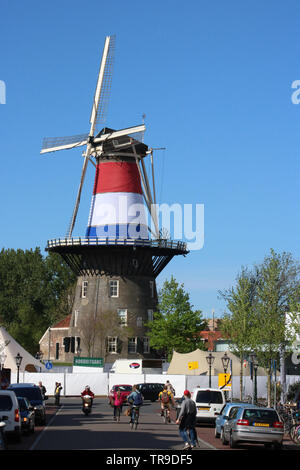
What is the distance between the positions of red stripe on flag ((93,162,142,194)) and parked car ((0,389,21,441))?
5294 cm

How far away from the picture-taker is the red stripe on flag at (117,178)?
78.8m

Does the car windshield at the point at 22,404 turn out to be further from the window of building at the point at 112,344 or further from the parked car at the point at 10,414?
the window of building at the point at 112,344

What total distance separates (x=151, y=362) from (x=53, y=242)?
14.9 meters

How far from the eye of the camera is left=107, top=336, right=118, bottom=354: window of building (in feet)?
268

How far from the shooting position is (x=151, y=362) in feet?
259

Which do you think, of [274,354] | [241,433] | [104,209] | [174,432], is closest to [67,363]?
[104,209]

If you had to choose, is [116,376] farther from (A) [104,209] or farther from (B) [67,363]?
(B) [67,363]

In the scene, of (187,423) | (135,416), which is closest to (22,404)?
(135,416)

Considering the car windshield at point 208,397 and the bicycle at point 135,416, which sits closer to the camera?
the bicycle at point 135,416

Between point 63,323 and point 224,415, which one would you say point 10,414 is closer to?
point 224,415

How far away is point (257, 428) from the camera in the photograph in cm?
2623

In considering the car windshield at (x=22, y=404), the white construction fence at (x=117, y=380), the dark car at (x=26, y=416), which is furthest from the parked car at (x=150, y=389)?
the car windshield at (x=22, y=404)

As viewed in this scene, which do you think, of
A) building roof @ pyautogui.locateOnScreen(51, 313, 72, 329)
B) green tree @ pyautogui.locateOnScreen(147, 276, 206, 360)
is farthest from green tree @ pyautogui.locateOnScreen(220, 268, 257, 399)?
building roof @ pyautogui.locateOnScreen(51, 313, 72, 329)

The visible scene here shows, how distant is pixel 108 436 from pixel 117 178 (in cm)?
5116
